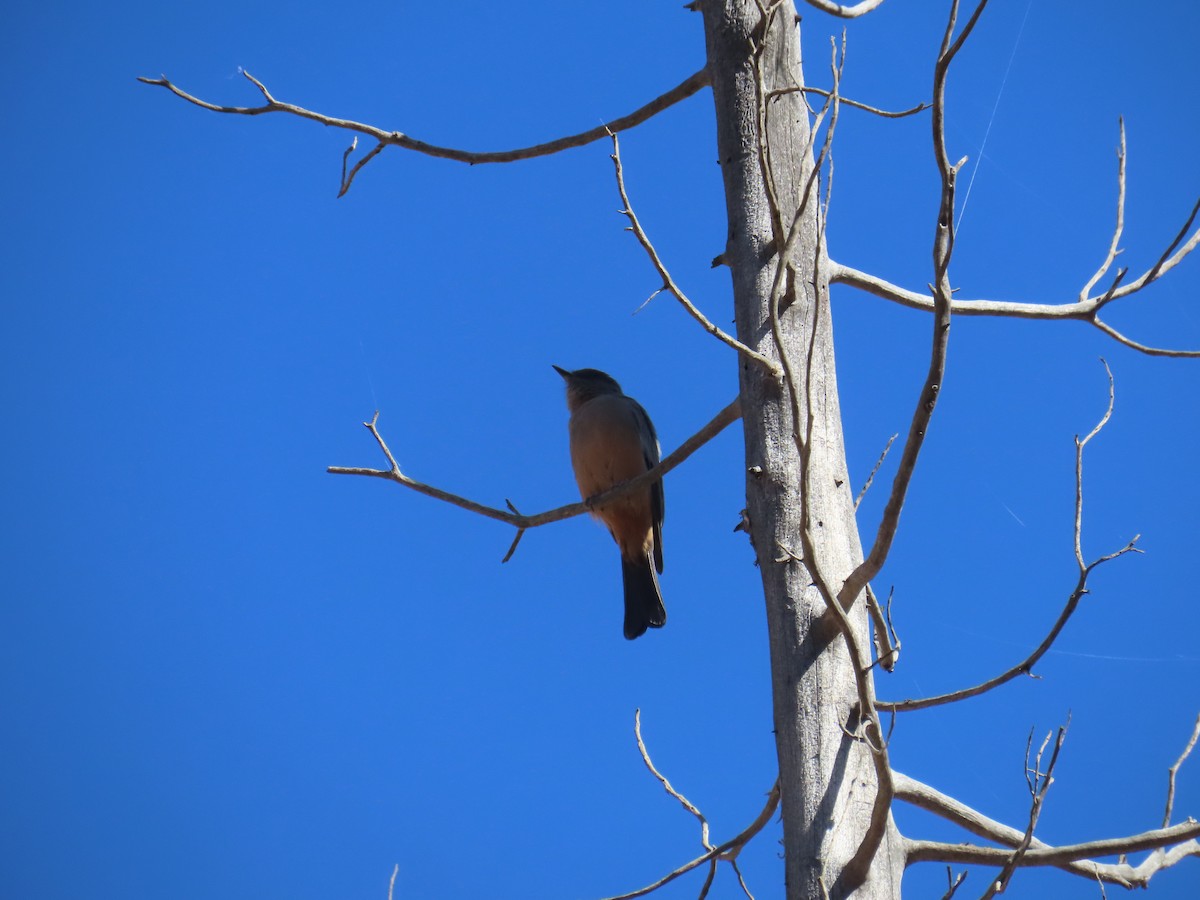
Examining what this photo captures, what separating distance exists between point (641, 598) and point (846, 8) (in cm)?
287

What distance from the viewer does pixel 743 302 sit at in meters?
2.92

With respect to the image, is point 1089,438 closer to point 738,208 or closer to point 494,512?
point 738,208

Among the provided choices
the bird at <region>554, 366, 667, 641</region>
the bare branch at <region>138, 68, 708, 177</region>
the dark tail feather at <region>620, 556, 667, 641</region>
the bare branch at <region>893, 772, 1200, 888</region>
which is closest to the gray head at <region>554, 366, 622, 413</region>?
the bird at <region>554, 366, 667, 641</region>

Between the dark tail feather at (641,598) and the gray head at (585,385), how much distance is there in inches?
42.1

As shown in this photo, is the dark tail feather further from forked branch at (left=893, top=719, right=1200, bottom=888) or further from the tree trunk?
forked branch at (left=893, top=719, right=1200, bottom=888)

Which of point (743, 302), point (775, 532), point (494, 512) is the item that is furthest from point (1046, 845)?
point (494, 512)

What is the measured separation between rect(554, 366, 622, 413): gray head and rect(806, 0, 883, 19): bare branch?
3136 mm

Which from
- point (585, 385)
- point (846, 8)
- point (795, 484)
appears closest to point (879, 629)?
point (795, 484)

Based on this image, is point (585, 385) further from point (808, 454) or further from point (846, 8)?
point (808, 454)

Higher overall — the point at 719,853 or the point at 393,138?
the point at 393,138

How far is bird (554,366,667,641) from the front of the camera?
17.0 ft

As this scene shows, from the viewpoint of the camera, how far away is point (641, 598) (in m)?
5.22

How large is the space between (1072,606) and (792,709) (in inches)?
25.2

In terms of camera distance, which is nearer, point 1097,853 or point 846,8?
point 1097,853
